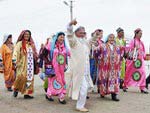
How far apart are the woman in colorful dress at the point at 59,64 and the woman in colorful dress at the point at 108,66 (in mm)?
707

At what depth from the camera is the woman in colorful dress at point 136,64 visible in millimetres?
10398

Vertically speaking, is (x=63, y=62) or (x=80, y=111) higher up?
(x=63, y=62)

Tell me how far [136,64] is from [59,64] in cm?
256

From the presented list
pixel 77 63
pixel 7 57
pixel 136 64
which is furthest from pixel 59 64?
pixel 7 57

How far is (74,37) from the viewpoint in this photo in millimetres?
8047

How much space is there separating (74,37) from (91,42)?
65 centimetres

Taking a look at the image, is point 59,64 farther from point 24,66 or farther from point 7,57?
point 7,57

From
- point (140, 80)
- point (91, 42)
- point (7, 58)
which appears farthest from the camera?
point (7, 58)

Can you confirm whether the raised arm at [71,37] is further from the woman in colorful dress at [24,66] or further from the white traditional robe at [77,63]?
the woman in colorful dress at [24,66]

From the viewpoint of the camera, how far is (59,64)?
8.61 m

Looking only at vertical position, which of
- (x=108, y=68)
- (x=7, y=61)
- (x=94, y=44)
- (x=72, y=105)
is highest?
(x=94, y=44)

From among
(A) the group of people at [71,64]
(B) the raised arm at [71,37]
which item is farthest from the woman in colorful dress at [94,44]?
(B) the raised arm at [71,37]

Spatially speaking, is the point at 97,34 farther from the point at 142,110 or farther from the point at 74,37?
the point at 142,110

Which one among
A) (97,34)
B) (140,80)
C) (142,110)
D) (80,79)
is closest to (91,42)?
(97,34)
